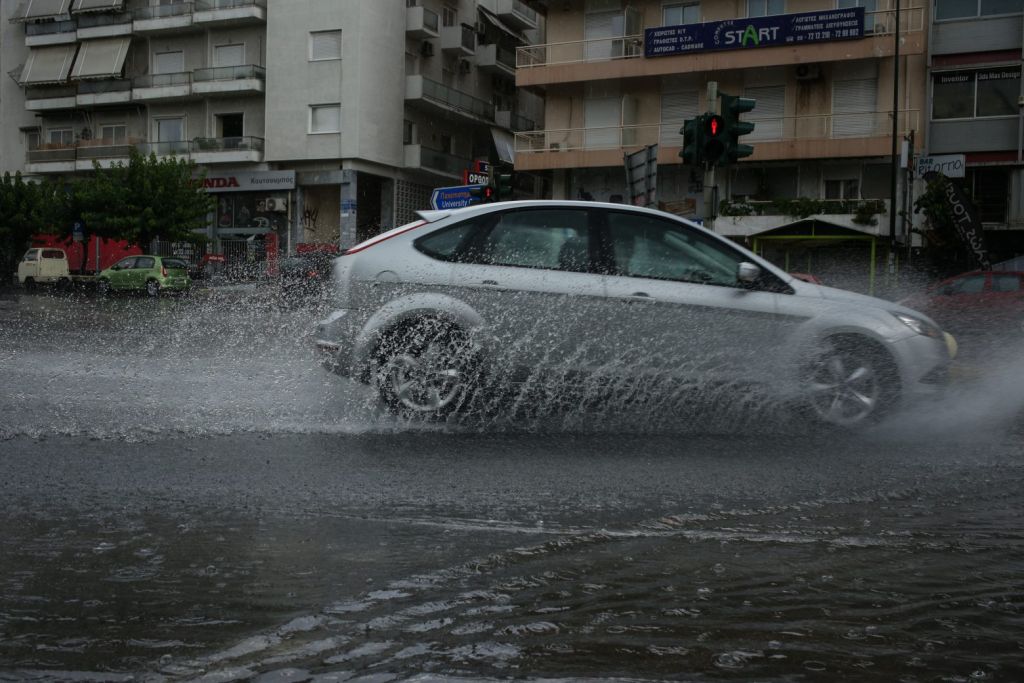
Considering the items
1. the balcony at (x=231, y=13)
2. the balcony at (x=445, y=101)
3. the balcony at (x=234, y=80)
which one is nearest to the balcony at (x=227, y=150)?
the balcony at (x=234, y=80)

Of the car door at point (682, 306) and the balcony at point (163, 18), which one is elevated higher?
the balcony at point (163, 18)

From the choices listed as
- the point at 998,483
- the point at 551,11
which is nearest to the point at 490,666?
the point at 998,483

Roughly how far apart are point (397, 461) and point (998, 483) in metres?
2.97

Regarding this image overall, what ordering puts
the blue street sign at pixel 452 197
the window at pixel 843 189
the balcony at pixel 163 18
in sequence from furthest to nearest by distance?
the balcony at pixel 163 18
the window at pixel 843 189
the blue street sign at pixel 452 197

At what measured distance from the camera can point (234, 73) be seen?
132 ft

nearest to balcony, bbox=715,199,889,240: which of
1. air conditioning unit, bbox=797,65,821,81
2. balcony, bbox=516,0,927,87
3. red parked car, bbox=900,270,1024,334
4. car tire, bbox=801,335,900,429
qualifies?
air conditioning unit, bbox=797,65,821,81

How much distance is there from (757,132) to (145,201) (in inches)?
904

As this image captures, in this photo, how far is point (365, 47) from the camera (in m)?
38.5

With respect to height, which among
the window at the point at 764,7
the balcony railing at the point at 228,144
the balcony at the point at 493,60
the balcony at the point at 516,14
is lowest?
the balcony railing at the point at 228,144

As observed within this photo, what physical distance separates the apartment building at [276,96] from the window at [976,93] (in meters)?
16.2

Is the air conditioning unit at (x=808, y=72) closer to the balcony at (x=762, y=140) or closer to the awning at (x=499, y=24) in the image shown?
the balcony at (x=762, y=140)

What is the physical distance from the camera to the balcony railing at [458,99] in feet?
135

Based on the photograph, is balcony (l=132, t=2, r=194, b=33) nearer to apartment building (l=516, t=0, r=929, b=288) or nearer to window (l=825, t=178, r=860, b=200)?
apartment building (l=516, t=0, r=929, b=288)

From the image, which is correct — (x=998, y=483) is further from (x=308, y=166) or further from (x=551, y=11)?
(x=308, y=166)
